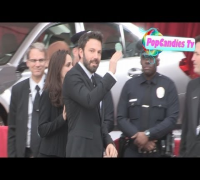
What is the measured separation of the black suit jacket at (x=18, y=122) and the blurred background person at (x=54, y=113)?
0.13 meters

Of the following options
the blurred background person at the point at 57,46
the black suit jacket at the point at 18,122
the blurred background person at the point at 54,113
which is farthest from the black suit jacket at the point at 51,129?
the blurred background person at the point at 57,46

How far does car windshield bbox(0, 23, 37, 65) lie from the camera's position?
503 centimetres

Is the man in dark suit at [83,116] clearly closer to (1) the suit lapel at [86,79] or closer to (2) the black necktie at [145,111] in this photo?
(1) the suit lapel at [86,79]

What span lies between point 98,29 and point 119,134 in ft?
3.79

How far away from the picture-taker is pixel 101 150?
3.75 metres

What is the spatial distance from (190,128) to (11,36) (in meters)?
2.13

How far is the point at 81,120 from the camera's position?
12.0 feet

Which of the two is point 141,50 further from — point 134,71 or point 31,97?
point 31,97

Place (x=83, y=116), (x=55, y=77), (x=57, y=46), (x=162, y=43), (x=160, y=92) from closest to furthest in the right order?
(x=83, y=116) < (x=55, y=77) < (x=160, y=92) < (x=162, y=43) < (x=57, y=46)

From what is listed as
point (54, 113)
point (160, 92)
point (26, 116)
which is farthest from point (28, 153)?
point (160, 92)

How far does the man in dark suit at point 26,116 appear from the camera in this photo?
4.08 metres

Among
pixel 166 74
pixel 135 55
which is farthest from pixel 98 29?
pixel 166 74

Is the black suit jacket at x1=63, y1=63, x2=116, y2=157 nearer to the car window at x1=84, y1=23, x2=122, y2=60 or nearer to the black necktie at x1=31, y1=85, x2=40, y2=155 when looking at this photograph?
the black necktie at x1=31, y1=85, x2=40, y2=155

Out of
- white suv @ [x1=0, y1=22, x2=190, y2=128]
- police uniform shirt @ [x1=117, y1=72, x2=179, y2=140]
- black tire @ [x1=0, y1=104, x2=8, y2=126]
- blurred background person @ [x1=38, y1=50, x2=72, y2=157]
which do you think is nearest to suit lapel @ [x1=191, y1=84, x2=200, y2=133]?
police uniform shirt @ [x1=117, y1=72, x2=179, y2=140]
